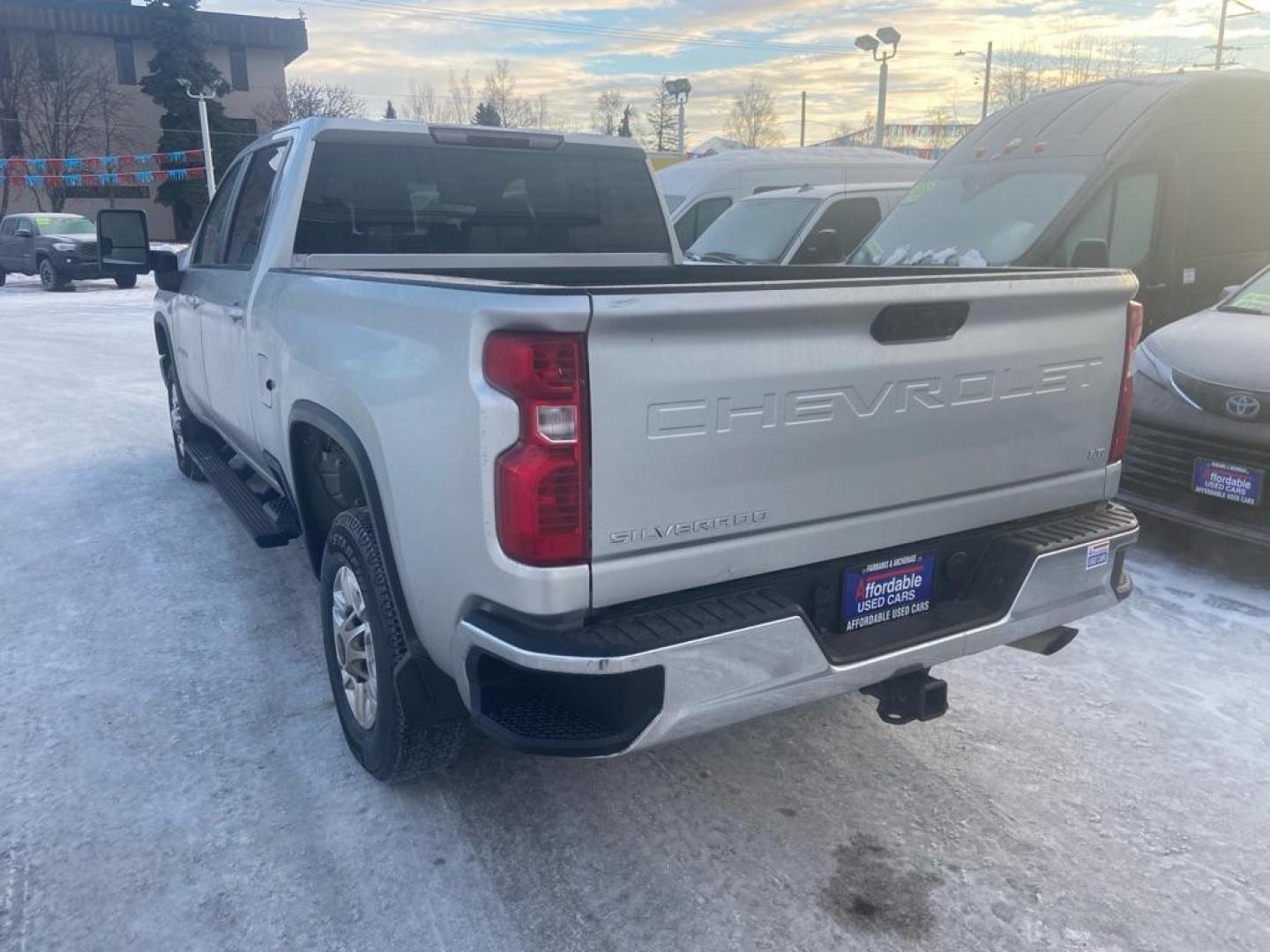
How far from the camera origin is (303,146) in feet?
13.8

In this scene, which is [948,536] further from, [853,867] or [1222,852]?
[1222,852]

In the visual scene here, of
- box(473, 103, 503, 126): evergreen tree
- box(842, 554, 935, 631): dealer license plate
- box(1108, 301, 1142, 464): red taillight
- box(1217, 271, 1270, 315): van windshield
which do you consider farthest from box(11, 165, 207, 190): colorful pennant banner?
box(842, 554, 935, 631): dealer license plate

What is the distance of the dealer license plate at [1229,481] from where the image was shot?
4.77 metres

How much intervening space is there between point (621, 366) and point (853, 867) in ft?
5.29

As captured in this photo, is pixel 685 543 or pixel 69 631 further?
pixel 69 631

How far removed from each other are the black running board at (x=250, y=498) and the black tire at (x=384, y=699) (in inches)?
39.4

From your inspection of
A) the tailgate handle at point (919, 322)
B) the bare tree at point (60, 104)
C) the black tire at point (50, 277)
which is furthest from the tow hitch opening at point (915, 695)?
the bare tree at point (60, 104)

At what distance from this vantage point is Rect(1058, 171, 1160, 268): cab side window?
6.75 m

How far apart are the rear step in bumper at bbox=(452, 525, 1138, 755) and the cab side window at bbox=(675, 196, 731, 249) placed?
11.0 m

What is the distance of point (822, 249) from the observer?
29.8ft

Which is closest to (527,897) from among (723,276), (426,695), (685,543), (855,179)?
(426,695)

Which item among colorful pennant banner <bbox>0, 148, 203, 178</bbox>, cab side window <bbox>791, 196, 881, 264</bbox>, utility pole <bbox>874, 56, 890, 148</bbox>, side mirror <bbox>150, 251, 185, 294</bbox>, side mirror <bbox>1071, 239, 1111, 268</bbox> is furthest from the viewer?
colorful pennant banner <bbox>0, 148, 203, 178</bbox>

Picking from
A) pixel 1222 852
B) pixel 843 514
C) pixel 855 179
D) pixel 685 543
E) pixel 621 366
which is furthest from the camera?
pixel 855 179

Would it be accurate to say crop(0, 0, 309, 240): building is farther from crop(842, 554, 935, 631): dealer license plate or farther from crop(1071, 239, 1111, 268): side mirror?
crop(842, 554, 935, 631): dealer license plate
